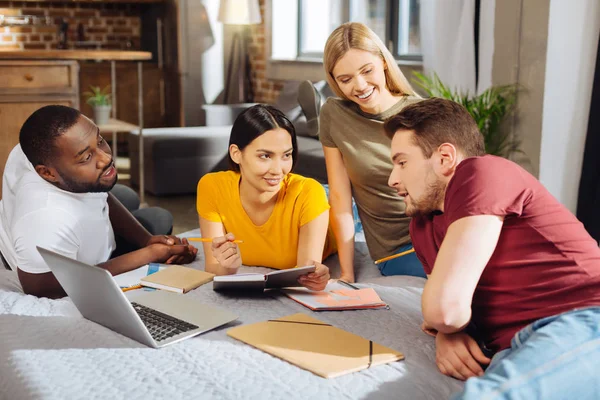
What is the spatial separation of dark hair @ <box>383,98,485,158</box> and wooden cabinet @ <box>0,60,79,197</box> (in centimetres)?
300

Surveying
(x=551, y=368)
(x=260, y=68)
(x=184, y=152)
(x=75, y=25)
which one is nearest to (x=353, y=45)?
(x=551, y=368)

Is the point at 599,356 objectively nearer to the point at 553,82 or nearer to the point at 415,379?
the point at 415,379

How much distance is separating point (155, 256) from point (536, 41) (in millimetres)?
2258

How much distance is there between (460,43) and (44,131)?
2751 millimetres

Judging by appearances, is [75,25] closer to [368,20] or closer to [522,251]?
[368,20]

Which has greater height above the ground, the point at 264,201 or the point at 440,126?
the point at 440,126

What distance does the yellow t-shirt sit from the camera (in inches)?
83.4

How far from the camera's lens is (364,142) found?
2.25 meters

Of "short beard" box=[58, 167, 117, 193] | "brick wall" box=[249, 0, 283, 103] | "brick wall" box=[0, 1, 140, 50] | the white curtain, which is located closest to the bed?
"short beard" box=[58, 167, 117, 193]

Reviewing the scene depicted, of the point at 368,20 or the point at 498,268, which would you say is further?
the point at 368,20

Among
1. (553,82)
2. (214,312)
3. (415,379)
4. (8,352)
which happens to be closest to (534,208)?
(415,379)

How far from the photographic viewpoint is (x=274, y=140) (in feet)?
6.69

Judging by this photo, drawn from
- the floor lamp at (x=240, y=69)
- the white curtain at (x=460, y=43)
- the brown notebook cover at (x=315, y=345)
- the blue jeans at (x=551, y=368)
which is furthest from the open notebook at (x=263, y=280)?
the floor lamp at (x=240, y=69)

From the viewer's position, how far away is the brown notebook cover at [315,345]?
1326 millimetres
